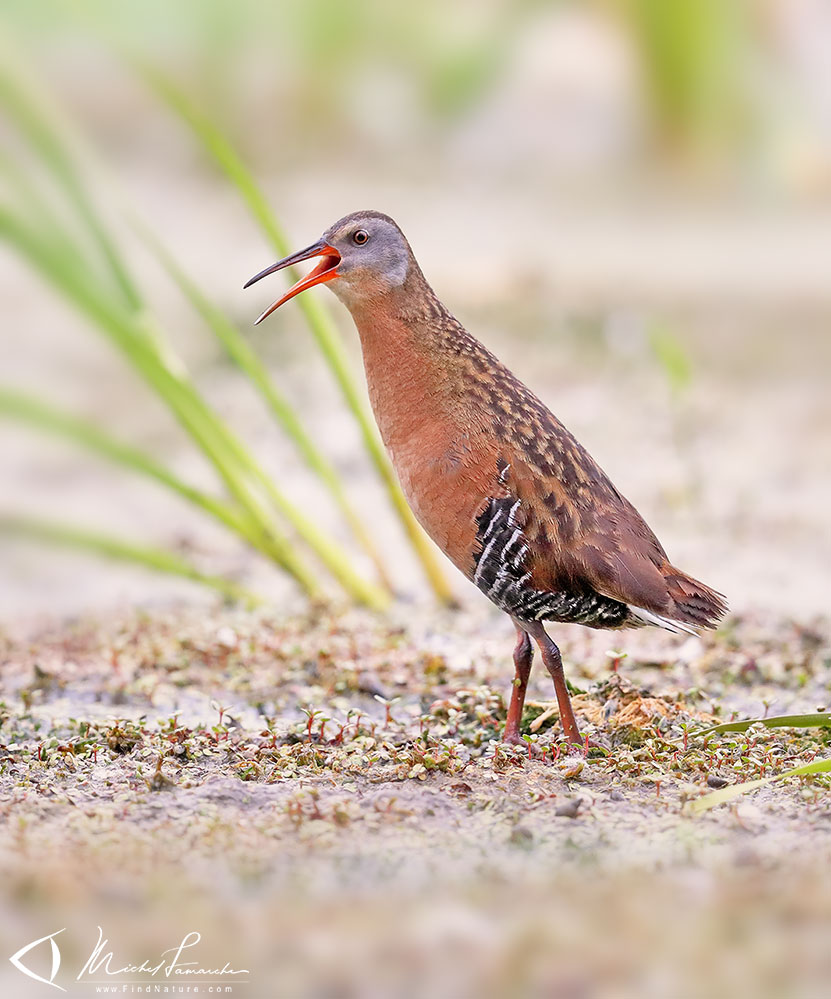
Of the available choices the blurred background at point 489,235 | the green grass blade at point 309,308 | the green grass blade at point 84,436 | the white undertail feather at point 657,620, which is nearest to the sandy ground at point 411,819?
the white undertail feather at point 657,620

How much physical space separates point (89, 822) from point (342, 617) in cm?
227

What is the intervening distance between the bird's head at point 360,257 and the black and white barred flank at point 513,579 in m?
0.70

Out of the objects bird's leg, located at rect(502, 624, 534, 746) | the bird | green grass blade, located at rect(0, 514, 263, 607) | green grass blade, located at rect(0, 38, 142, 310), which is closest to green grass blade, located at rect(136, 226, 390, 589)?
green grass blade, located at rect(0, 38, 142, 310)

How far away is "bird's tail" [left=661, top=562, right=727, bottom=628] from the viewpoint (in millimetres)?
3445

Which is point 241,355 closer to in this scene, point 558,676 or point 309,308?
point 309,308

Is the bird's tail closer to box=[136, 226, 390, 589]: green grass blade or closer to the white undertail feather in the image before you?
the white undertail feather

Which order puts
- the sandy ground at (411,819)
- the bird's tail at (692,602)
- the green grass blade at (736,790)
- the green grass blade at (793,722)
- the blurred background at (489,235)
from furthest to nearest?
1. the blurred background at (489,235)
2. the bird's tail at (692,602)
3. the green grass blade at (793,722)
4. the green grass blade at (736,790)
5. the sandy ground at (411,819)

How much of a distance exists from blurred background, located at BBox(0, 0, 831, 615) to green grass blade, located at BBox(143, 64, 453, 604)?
0.14 metres

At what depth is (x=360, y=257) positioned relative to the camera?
142 inches

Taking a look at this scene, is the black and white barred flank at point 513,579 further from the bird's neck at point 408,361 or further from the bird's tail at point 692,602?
the bird's neck at point 408,361

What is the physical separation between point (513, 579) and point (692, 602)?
479mm

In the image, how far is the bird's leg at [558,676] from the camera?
347cm

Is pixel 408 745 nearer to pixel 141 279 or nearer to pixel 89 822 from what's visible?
pixel 89 822

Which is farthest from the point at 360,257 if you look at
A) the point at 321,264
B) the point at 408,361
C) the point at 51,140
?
the point at 51,140
